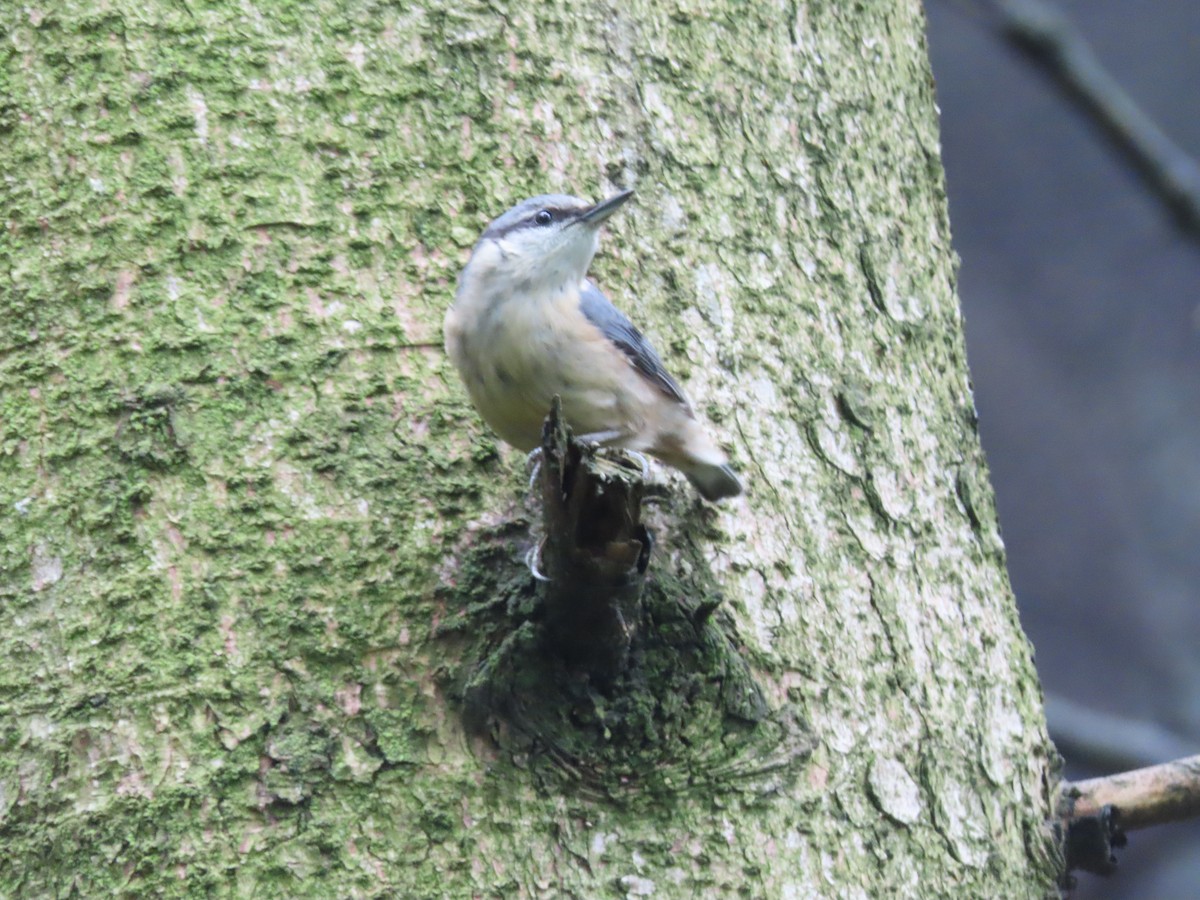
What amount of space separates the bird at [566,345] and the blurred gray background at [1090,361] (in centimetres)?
359

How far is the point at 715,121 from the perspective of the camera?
243 centimetres

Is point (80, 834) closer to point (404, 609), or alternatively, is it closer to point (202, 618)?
point (202, 618)

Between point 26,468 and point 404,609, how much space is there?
0.60 m

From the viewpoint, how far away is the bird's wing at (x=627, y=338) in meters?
2.18

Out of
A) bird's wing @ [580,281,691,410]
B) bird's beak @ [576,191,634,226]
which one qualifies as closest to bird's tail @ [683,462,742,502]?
bird's wing @ [580,281,691,410]

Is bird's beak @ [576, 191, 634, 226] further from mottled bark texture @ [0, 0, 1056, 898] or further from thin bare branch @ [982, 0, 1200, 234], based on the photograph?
thin bare branch @ [982, 0, 1200, 234]

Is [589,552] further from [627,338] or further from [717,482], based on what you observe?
[627,338]

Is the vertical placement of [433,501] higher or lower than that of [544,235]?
lower

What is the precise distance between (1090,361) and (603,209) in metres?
4.37

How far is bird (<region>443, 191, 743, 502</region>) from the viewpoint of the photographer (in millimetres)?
2117

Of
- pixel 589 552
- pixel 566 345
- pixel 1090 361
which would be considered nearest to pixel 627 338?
pixel 566 345

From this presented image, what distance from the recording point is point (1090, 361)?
19.7ft

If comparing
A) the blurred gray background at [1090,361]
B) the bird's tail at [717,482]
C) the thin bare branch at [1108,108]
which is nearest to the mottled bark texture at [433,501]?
the bird's tail at [717,482]

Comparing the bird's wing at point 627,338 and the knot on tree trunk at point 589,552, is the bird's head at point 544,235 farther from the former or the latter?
the knot on tree trunk at point 589,552
